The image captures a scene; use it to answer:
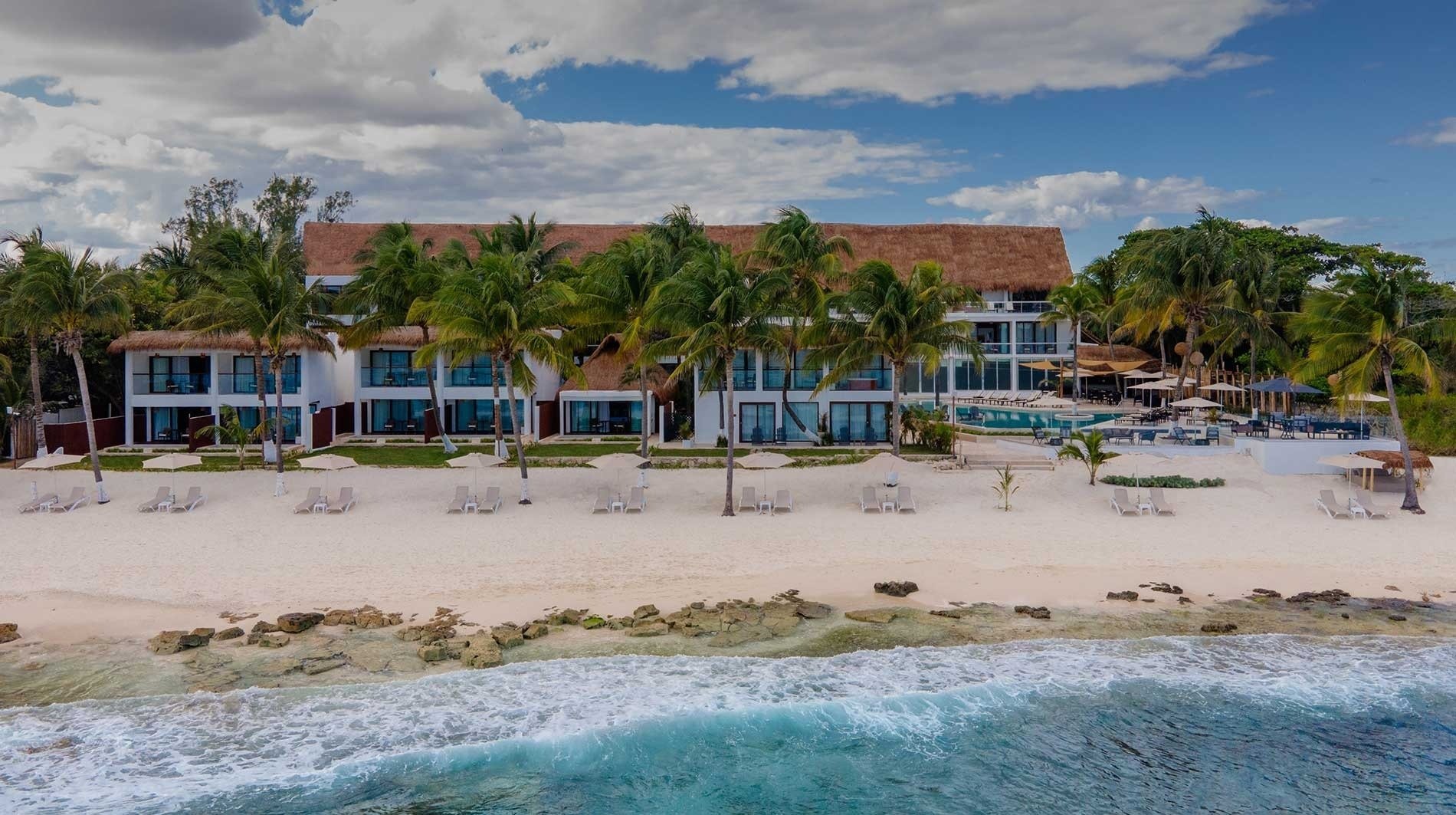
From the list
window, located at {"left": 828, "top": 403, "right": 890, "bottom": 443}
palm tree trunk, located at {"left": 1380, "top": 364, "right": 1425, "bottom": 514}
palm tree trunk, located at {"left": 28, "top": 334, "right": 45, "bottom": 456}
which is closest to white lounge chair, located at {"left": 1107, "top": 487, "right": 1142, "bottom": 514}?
palm tree trunk, located at {"left": 1380, "top": 364, "right": 1425, "bottom": 514}

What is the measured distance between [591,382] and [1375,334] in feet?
82.3

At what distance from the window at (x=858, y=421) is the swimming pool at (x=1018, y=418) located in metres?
2.86

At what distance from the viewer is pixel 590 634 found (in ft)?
51.1

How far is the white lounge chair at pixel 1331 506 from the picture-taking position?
22734mm

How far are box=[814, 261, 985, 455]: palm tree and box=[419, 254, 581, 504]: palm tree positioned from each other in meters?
7.59

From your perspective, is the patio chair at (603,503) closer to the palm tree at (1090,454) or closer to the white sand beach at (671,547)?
the white sand beach at (671,547)

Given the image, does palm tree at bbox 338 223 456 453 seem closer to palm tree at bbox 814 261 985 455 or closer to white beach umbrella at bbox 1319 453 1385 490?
palm tree at bbox 814 261 985 455

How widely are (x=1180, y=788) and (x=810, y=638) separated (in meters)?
5.74

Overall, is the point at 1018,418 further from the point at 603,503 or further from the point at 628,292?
the point at 603,503

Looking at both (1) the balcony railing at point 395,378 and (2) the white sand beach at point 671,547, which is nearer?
(2) the white sand beach at point 671,547

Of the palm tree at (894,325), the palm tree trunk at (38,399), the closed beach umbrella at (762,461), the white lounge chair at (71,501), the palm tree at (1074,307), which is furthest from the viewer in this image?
the palm tree at (1074,307)

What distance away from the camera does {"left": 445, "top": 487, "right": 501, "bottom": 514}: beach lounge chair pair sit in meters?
23.9

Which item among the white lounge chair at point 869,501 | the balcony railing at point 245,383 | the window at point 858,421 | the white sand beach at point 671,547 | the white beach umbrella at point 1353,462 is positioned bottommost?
the white sand beach at point 671,547

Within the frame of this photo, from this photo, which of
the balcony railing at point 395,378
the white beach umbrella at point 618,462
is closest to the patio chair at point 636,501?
the white beach umbrella at point 618,462
